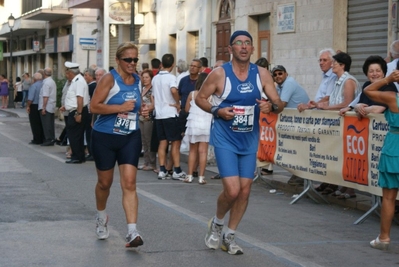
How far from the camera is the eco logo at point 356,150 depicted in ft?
32.6

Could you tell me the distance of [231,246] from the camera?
771 centimetres

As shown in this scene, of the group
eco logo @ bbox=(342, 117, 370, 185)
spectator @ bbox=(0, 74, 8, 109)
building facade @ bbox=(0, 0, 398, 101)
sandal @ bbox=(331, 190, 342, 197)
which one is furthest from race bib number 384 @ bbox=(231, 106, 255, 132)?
spectator @ bbox=(0, 74, 8, 109)

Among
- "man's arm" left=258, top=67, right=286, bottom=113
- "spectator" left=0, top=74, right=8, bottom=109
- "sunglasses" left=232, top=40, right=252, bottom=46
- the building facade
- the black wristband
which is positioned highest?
the building facade

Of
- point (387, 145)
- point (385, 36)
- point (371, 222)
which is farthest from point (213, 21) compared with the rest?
point (387, 145)

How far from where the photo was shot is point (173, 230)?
888 cm

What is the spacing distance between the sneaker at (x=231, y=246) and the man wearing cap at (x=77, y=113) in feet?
28.7

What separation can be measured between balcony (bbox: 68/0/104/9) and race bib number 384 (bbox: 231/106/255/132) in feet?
99.7

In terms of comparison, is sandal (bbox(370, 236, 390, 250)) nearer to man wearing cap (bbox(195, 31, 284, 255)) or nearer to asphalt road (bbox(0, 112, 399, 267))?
asphalt road (bbox(0, 112, 399, 267))

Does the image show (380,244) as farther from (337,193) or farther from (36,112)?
(36,112)

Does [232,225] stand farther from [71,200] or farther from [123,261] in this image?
[71,200]

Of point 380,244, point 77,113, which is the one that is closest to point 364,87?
point 380,244

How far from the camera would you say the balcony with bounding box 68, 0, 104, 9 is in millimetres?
37719

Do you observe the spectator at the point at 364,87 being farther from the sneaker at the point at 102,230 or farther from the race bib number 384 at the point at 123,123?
the sneaker at the point at 102,230

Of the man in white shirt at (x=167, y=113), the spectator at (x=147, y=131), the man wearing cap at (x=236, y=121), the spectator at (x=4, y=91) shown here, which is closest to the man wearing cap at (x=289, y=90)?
the man in white shirt at (x=167, y=113)
